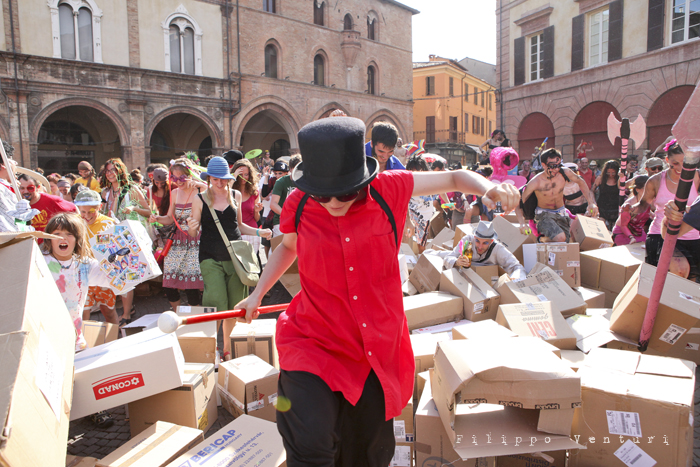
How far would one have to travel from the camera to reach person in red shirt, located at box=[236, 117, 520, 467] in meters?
A: 1.76

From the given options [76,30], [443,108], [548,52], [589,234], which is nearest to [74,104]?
[76,30]

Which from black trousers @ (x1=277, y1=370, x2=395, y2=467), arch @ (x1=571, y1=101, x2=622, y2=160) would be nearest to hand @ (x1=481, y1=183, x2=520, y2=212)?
black trousers @ (x1=277, y1=370, x2=395, y2=467)

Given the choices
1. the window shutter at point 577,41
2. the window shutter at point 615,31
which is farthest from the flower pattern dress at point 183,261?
the window shutter at point 577,41

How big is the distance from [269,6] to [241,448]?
25287 millimetres

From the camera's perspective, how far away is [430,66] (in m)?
38.7

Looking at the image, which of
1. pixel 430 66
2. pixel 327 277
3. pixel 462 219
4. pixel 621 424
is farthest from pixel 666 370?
pixel 430 66

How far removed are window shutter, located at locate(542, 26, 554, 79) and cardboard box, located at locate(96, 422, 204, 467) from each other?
2116 cm

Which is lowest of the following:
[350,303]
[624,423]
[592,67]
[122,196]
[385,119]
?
[624,423]

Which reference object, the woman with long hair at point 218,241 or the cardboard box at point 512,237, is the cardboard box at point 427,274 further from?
the woman with long hair at point 218,241

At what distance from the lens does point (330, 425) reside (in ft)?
5.89

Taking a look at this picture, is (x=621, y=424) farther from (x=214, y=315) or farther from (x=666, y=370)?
(x=214, y=315)

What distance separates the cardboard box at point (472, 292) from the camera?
4090mm

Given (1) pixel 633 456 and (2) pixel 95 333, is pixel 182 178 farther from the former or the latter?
(1) pixel 633 456

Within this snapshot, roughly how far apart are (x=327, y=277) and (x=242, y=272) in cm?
234
